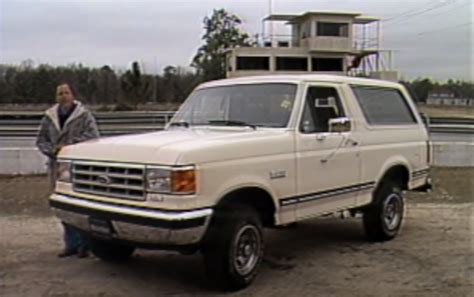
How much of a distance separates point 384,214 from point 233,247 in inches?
108

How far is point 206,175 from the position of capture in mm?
4621

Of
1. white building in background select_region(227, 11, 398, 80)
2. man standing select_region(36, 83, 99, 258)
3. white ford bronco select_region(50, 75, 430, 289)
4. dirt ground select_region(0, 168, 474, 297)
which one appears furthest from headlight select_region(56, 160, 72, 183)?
white building in background select_region(227, 11, 398, 80)

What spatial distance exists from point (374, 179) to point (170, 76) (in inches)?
1482

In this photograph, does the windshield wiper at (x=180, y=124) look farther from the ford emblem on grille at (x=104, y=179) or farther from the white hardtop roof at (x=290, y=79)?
the ford emblem on grille at (x=104, y=179)

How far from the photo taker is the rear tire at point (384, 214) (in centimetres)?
680

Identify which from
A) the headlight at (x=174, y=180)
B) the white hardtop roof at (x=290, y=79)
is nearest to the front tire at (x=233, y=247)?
the headlight at (x=174, y=180)

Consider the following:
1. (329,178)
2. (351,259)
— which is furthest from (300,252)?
(329,178)

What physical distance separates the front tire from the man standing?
6.55ft

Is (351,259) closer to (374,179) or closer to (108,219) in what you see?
(374,179)

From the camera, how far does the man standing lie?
Answer: 20.2 feet

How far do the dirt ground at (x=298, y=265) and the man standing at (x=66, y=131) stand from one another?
0.21m

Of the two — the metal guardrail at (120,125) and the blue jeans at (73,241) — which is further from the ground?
the metal guardrail at (120,125)

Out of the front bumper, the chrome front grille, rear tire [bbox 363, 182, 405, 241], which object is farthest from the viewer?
rear tire [bbox 363, 182, 405, 241]

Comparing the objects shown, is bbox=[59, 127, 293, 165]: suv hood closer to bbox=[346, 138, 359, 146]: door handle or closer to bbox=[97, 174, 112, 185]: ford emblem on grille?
bbox=[97, 174, 112, 185]: ford emblem on grille
